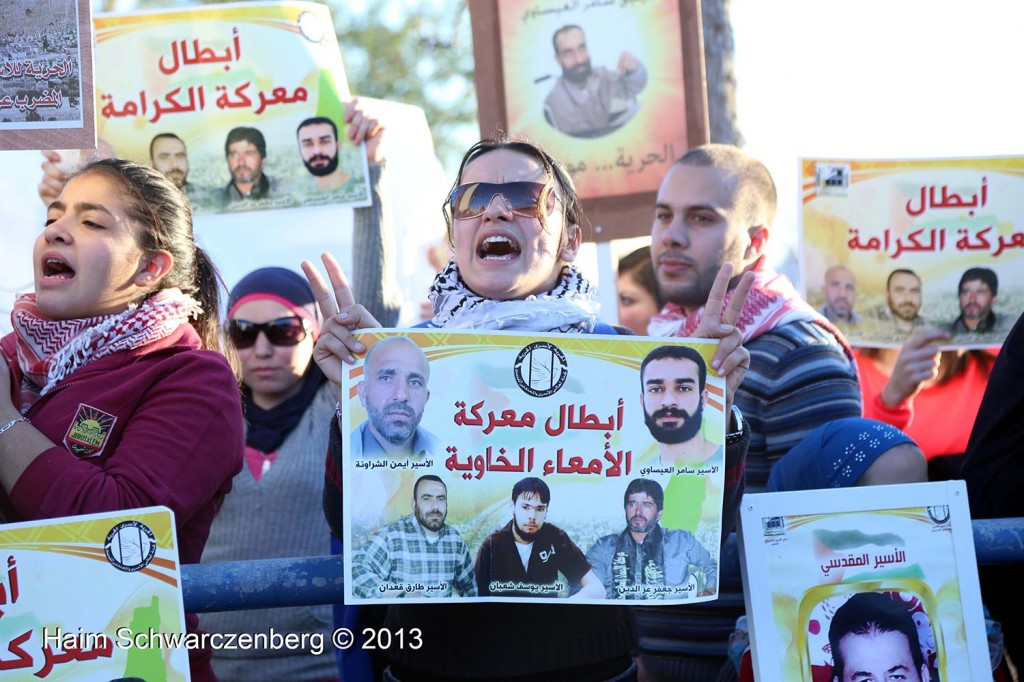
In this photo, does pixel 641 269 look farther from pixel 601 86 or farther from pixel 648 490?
pixel 648 490

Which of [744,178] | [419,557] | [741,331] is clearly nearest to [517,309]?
[419,557]

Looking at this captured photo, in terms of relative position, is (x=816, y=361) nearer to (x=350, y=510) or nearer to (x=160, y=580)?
(x=350, y=510)

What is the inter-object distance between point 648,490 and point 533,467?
0.69 ft

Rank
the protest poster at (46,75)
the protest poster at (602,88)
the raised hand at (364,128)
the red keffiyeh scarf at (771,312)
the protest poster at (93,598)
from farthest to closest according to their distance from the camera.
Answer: the protest poster at (602,88) < the raised hand at (364,128) < the red keffiyeh scarf at (771,312) < the protest poster at (46,75) < the protest poster at (93,598)

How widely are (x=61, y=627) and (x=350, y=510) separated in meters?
0.52

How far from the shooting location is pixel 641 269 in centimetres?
528

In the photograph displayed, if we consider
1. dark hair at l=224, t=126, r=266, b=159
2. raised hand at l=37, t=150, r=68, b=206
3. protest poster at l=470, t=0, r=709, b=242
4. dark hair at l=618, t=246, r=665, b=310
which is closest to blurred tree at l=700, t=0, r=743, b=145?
dark hair at l=618, t=246, r=665, b=310

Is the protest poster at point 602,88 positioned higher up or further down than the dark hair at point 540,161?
higher up

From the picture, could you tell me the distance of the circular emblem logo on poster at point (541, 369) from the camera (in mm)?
2279

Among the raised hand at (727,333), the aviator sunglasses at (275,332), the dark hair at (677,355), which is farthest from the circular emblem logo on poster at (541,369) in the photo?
the aviator sunglasses at (275,332)

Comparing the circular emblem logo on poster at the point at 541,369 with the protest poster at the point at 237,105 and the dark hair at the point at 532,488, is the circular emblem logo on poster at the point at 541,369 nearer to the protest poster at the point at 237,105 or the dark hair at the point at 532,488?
the dark hair at the point at 532,488

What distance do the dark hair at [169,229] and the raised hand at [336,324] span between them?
0.69 meters

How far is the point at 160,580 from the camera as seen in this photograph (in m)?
2.18

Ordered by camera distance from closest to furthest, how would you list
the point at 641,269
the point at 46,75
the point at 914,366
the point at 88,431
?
1. the point at 88,431
2. the point at 46,75
3. the point at 914,366
4. the point at 641,269
